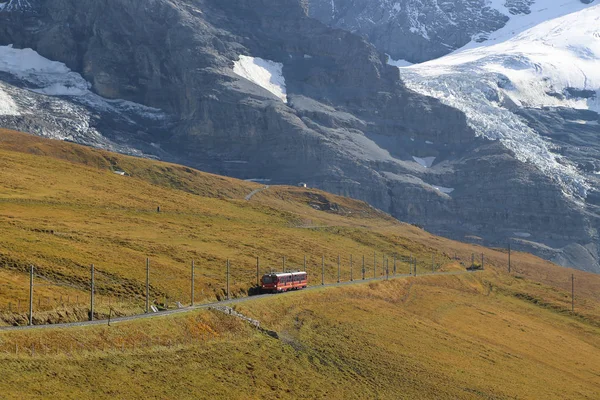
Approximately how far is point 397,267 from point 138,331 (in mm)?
85308

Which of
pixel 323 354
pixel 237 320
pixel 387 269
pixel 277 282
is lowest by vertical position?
pixel 387 269

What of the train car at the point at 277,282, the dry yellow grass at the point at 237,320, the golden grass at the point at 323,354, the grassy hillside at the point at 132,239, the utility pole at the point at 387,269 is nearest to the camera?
the golden grass at the point at 323,354

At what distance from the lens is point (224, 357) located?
188ft

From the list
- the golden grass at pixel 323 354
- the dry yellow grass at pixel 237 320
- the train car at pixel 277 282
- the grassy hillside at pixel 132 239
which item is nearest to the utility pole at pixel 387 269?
the grassy hillside at pixel 132 239

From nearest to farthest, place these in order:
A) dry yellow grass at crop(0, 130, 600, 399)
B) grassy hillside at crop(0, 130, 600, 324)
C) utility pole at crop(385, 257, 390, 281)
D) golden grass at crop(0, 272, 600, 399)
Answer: golden grass at crop(0, 272, 600, 399)
dry yellow grass at crop(0, 130, 600, 399)
grassy hillside at crop(0, 130, 600, 324)
utility pole at crop(385, 257, 390, 281)

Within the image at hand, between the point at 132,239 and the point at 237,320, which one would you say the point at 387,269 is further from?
the point at 237,320

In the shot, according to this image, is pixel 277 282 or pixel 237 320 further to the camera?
pixel 277 282

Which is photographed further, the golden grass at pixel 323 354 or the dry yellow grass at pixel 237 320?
the dry yellow grass at pixel 237 320

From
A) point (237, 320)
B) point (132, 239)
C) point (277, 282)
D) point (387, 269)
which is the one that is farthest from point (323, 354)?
point (387, 269)

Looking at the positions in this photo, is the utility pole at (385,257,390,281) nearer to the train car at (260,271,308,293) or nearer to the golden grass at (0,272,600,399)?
the golden grass at (0,272,600,399)

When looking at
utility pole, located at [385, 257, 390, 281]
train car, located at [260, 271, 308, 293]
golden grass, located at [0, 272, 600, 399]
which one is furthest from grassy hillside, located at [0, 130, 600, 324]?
golden grass, located at [0, 272, 600, 399]

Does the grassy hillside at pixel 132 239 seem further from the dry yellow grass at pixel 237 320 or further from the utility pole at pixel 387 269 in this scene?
the utility pole at pixel 387 269

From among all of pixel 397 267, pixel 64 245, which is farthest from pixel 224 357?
pixel 397 267

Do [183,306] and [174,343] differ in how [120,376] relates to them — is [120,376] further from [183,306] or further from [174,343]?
[183,306]
